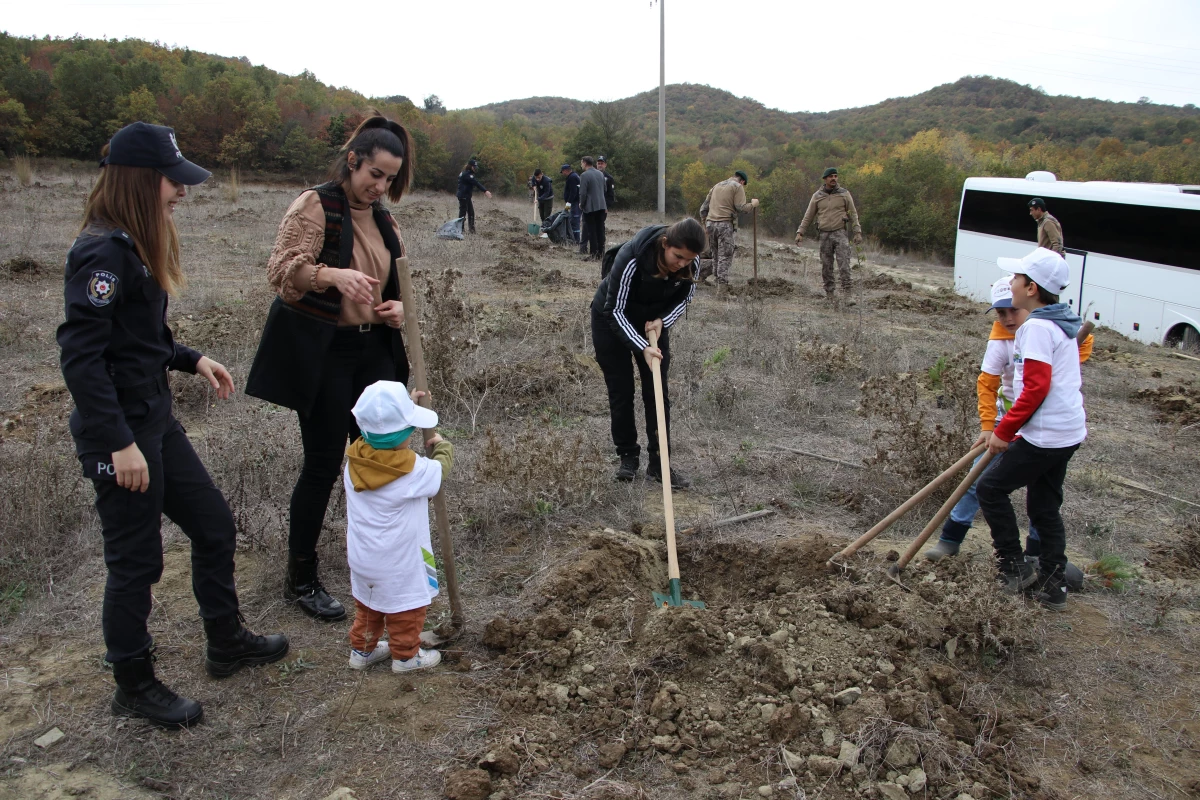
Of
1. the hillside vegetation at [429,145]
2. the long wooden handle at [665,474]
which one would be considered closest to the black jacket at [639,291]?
the long wooden handle at [665,474]

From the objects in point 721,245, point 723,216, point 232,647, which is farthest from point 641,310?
point 721,245

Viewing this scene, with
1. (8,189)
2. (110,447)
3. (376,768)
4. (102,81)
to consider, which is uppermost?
(102,81)

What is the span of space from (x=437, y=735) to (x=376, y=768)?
21 cm

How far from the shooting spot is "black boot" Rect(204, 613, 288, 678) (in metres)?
2.70

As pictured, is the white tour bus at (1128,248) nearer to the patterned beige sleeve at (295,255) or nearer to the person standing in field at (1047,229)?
the person standing in field at (1047,229)

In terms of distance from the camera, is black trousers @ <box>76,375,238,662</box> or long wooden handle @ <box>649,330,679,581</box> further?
long wooden handle @ <box>649,330,679,581</box>

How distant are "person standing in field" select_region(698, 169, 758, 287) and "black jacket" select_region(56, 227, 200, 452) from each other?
9.46m

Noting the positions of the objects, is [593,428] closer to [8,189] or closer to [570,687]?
[570,687]

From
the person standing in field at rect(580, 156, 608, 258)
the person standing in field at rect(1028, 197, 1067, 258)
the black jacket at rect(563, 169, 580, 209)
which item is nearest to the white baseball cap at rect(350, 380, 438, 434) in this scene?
the person standing in field at rect(1028, 197, 1067, 258)

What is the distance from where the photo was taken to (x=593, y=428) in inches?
221

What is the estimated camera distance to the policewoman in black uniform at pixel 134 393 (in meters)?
2.12

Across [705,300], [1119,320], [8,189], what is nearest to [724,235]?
[705,300]

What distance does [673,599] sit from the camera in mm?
3404

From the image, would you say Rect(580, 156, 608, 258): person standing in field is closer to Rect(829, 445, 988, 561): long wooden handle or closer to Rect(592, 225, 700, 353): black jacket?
Rect(592, 225, 700, 353): black jacket
